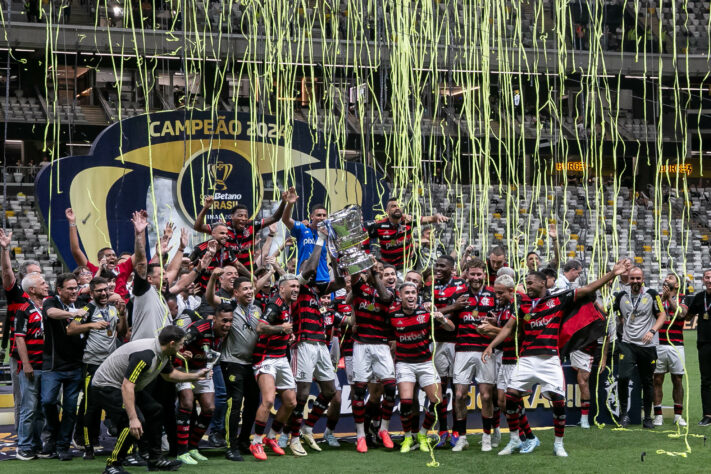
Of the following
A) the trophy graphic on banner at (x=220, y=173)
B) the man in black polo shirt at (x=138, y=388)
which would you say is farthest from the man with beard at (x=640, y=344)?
the trophy graphic on banner at (x=220, y=173)

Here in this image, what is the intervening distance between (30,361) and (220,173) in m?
7.52

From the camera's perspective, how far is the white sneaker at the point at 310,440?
8.97m

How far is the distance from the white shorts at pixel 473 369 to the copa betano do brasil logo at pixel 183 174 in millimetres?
5545

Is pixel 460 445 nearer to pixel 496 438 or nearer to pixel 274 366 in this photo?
pixel 496 438

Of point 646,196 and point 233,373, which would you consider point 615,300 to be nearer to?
point 233,373

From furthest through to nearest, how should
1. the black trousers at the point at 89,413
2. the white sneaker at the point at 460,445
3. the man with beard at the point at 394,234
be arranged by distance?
the man with beard at the point at 394,234 < the white sneaker at the point at 460,445 < the black trousers at the point at 89,413

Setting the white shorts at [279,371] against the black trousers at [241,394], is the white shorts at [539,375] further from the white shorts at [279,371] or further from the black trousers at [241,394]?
the black trousers at [241,394]

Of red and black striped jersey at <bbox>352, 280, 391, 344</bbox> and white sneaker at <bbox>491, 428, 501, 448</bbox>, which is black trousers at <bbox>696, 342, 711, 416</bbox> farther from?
red and black striped jersey at <bbox>352, 280, 391, 344</bbox>

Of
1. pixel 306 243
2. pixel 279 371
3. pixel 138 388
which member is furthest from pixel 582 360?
pixel 138 388

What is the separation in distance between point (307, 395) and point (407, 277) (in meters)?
1.49

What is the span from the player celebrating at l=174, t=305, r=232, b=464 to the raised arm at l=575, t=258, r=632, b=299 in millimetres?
3179

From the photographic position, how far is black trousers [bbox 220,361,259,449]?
334 inches

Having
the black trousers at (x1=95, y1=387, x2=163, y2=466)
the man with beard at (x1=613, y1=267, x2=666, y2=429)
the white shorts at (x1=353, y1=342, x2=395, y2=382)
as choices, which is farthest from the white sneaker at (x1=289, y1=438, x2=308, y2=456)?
the man with beard at (x1=613, y1=267, x2=666, y2=429)

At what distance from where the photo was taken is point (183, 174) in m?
15.3
